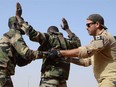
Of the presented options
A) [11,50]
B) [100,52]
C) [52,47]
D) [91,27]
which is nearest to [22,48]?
[11,50]

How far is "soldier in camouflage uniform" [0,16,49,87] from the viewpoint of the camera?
6.29m

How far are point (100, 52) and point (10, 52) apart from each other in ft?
7.66

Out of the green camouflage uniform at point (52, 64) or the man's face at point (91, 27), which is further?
the green camouflage uniform at point (52, 64)

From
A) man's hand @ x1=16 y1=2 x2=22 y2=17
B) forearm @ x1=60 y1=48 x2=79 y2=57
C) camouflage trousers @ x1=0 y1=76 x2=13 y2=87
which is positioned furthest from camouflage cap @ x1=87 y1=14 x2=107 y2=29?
camouflage trousers @ x1=0 y1=76 x2=13 y2=87

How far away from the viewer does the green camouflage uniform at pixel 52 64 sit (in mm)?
6605

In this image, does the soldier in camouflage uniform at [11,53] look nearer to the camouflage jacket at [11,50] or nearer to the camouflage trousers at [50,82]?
the camouflage jacket at [11,50]

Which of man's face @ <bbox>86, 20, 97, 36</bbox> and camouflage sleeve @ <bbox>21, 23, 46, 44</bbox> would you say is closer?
man's face @ <bbox>86, 20, 97, 36</bbox>

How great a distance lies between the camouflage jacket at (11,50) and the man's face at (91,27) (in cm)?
164

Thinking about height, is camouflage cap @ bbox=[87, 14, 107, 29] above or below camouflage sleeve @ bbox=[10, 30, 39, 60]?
above

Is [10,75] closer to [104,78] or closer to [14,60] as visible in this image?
[14,60]

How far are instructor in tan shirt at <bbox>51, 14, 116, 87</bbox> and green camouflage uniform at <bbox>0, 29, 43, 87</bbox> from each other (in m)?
1.54

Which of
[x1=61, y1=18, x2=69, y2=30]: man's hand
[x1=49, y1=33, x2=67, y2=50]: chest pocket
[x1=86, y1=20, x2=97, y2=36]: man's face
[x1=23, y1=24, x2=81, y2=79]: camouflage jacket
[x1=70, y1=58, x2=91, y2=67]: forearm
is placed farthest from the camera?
[x1=61, y1=18, x2=69, y2=30]: man's hand

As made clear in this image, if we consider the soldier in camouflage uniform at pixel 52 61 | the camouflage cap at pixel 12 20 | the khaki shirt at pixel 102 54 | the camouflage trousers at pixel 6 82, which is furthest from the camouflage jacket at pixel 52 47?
the khaki shirt at pixel 102 54

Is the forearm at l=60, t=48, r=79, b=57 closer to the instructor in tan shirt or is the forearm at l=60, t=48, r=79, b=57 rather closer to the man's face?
the instructor in tan shirt
